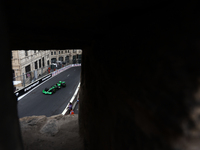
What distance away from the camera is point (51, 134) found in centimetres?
450

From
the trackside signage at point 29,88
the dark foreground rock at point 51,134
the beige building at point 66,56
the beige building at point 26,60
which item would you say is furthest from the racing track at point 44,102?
the beige building at point 66,56

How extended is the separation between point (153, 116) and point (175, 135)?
0.16 m

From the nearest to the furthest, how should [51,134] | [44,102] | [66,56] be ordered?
[51,134] < [44,102] < [66,56]

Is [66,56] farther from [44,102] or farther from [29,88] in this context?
[44,102]

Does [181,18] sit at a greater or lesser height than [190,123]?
greater

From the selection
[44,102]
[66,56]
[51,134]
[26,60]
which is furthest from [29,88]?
[66,56]

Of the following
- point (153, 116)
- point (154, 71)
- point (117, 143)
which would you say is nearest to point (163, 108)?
point (153, 116)

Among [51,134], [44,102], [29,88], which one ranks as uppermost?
[51,134]

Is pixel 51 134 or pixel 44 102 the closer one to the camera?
pixel 51 134

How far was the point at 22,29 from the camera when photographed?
83.6 inches

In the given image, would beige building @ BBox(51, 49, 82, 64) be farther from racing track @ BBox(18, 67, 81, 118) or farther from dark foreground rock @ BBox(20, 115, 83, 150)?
dark foreground rock @ BBox(20, 115, 83, 150)

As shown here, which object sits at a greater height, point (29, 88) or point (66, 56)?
point (66, 56)

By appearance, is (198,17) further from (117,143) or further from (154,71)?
(117,143)

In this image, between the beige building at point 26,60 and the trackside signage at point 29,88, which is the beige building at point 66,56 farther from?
the trackside signage at point 29,88
